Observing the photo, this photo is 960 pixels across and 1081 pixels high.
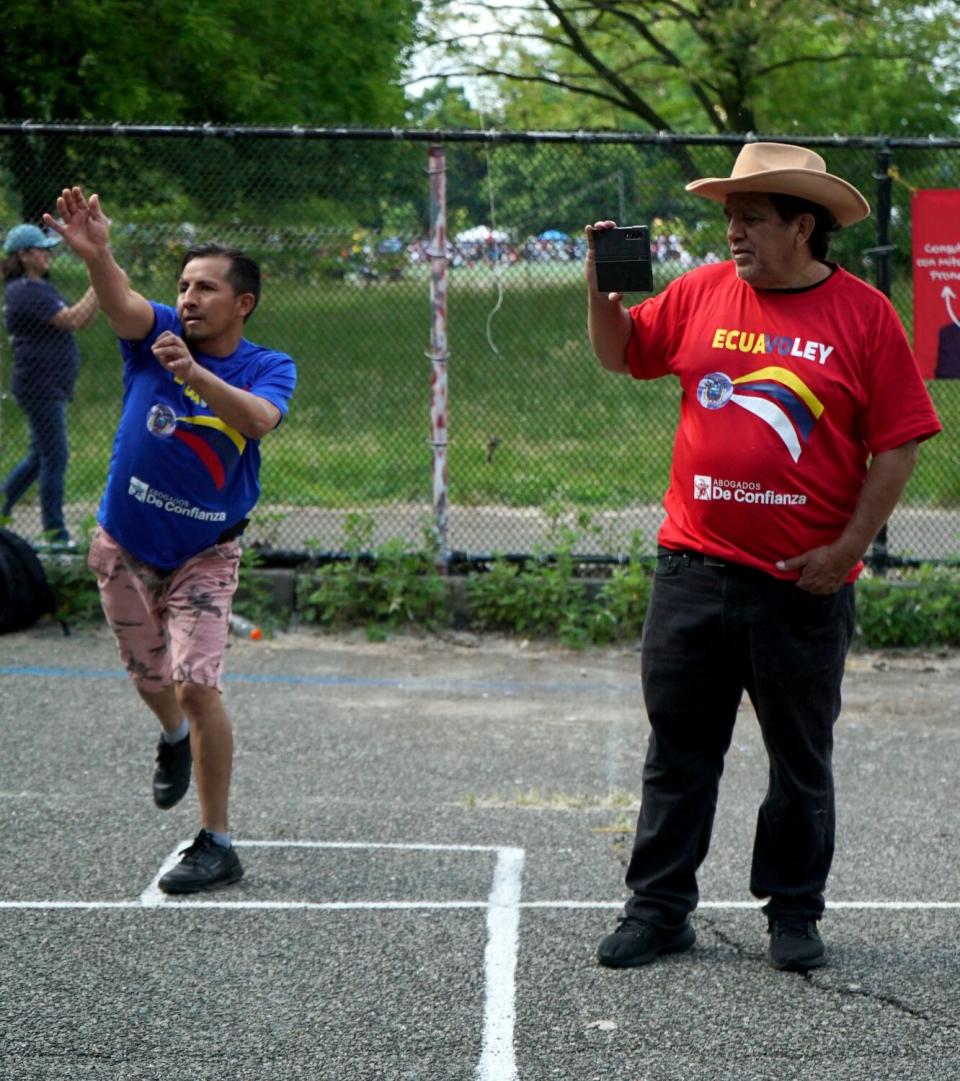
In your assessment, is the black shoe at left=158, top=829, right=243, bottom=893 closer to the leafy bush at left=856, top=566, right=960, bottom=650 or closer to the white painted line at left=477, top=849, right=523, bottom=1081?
the white painted line at left=477, top=849, right=523, bottom=1081

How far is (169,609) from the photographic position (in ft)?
17.1

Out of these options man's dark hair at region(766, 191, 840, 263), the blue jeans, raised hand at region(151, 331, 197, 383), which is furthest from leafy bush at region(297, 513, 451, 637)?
man's dark hair at region(766, 191, 840, 263)

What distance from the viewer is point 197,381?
15.2 ft

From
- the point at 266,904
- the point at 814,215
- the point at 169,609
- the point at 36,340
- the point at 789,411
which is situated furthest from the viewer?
the point at 36,340

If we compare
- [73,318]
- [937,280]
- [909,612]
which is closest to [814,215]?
[937,280]

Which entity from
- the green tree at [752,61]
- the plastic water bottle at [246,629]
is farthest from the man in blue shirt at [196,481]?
the green tree at [752,61]

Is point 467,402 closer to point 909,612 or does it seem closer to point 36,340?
point 36,340

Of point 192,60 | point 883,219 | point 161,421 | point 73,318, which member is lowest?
point 161,421

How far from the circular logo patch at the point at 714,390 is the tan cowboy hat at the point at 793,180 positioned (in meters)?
0.52

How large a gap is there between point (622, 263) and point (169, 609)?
6.38 ft

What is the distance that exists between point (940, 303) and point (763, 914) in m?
4.90

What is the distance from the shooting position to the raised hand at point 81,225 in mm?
4785

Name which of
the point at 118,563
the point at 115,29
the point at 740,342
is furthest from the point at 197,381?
the point at 115,29

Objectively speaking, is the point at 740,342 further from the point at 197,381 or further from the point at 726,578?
the point at 197,381
